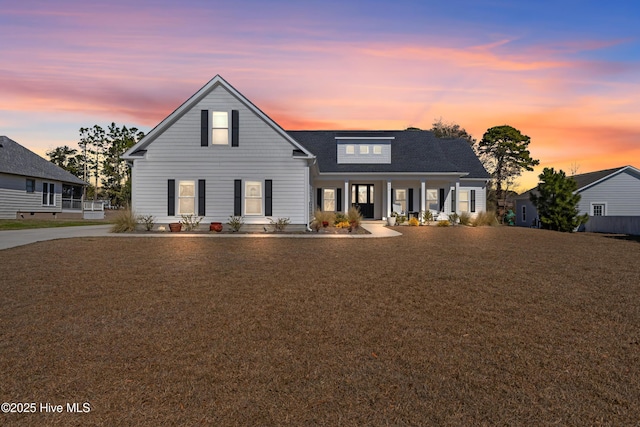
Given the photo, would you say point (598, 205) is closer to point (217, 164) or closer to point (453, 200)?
point (453, 200)

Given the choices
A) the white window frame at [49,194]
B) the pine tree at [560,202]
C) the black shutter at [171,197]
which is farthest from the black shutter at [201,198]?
the white window frame at [49,194]

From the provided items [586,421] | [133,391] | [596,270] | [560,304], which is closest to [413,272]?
[560,304]

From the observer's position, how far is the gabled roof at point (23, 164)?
34306 millimetres

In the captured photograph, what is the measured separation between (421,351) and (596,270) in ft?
25.5

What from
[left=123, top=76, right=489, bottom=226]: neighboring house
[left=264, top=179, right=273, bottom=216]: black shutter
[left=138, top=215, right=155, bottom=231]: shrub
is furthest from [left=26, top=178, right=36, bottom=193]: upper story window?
[left=264, top=179, right=273, bottom=216]: black shutter

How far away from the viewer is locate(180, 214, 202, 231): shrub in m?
20.3

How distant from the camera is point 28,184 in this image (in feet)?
119

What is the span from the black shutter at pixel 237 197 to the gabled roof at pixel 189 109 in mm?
3301

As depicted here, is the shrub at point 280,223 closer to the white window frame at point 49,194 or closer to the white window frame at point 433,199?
the white window frame at point 433,199

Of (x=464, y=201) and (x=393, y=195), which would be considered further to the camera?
(x=464, y=201)

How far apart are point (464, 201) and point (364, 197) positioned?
7.56 m

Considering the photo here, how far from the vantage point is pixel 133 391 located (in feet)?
12.0

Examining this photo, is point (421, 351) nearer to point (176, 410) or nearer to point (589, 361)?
point (589, 361)

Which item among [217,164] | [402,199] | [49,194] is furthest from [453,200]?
[49,194]
